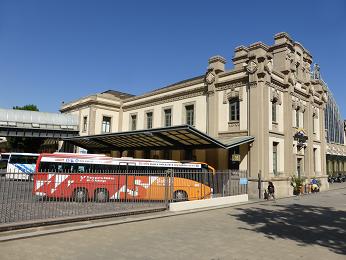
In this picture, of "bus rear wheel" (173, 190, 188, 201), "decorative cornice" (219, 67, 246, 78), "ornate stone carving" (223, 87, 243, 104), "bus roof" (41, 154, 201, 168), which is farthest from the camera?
"decorative cornice" (219, 67, 246, 78)

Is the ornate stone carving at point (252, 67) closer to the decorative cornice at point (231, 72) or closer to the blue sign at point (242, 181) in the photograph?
the decorative cornice at point (231, 72)

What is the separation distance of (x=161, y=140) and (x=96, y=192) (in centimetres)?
1210

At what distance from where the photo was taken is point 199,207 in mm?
17406

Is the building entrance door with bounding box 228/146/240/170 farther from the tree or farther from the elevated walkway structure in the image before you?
the tree

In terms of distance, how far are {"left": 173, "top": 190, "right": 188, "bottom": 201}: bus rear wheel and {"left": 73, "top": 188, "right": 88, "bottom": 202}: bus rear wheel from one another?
5.22 m

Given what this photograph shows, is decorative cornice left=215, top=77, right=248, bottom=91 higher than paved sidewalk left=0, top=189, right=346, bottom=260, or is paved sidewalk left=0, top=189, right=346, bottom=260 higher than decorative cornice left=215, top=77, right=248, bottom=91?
decorative cornice left=215, top=77, right=248, bottom=91

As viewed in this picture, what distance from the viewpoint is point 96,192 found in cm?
1462

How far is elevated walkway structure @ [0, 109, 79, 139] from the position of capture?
39375 mm

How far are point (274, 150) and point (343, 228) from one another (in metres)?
13.5

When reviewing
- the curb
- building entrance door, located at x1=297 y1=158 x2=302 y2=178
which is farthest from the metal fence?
building entrance door, located at x1=297 y1=158 x2=302 y2=178

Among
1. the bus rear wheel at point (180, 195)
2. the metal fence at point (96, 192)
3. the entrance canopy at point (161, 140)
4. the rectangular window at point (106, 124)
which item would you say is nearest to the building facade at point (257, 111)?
the entrance canopy at point (161, 140)

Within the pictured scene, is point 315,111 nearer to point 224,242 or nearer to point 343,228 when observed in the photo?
point 343,228

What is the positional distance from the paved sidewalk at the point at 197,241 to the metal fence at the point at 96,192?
2.13 meters

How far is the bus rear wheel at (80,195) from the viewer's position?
13.1 m
